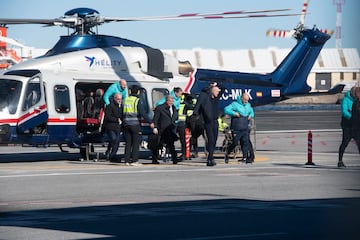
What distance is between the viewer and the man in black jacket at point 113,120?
19.8 meters

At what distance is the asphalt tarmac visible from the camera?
9.12 meters

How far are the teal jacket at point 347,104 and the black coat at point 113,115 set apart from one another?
511 cm

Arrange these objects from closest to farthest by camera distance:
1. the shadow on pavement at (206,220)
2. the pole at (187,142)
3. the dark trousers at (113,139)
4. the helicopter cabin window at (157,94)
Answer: the shadow on pavement at (206,220) → the dark trousers at (113,139) → the pole at (187,142) → the helicopter cabin window at (157,94)

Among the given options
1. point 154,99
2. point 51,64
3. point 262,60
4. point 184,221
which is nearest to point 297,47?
point 154,99

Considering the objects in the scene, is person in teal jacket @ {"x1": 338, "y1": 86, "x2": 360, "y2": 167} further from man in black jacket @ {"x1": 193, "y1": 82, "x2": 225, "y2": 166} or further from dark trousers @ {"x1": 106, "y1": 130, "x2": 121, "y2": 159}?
dark trousers @ {"x1": 106, "y1": 130, "x2": 121, "y2": 159}

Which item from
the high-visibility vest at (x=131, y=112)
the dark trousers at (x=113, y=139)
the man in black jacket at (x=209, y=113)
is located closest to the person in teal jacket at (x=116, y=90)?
the dark trousers at (x=113, y=139)

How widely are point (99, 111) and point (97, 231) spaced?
12074 millimetres

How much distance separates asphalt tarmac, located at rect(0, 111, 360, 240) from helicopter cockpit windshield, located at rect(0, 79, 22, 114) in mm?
1278

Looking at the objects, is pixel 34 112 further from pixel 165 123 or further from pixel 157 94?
pixel 157 94

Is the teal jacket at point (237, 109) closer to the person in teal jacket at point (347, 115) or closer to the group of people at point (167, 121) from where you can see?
the group of people at point (167, 121)

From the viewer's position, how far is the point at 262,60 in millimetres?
52562

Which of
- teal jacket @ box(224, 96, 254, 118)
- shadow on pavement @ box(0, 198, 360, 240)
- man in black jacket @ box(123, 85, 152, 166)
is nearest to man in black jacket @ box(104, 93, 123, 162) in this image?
man in black jacket @ box(123, 85, 152, 166)

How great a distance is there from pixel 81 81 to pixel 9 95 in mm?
1739

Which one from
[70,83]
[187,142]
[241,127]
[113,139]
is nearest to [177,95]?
[187,142]
